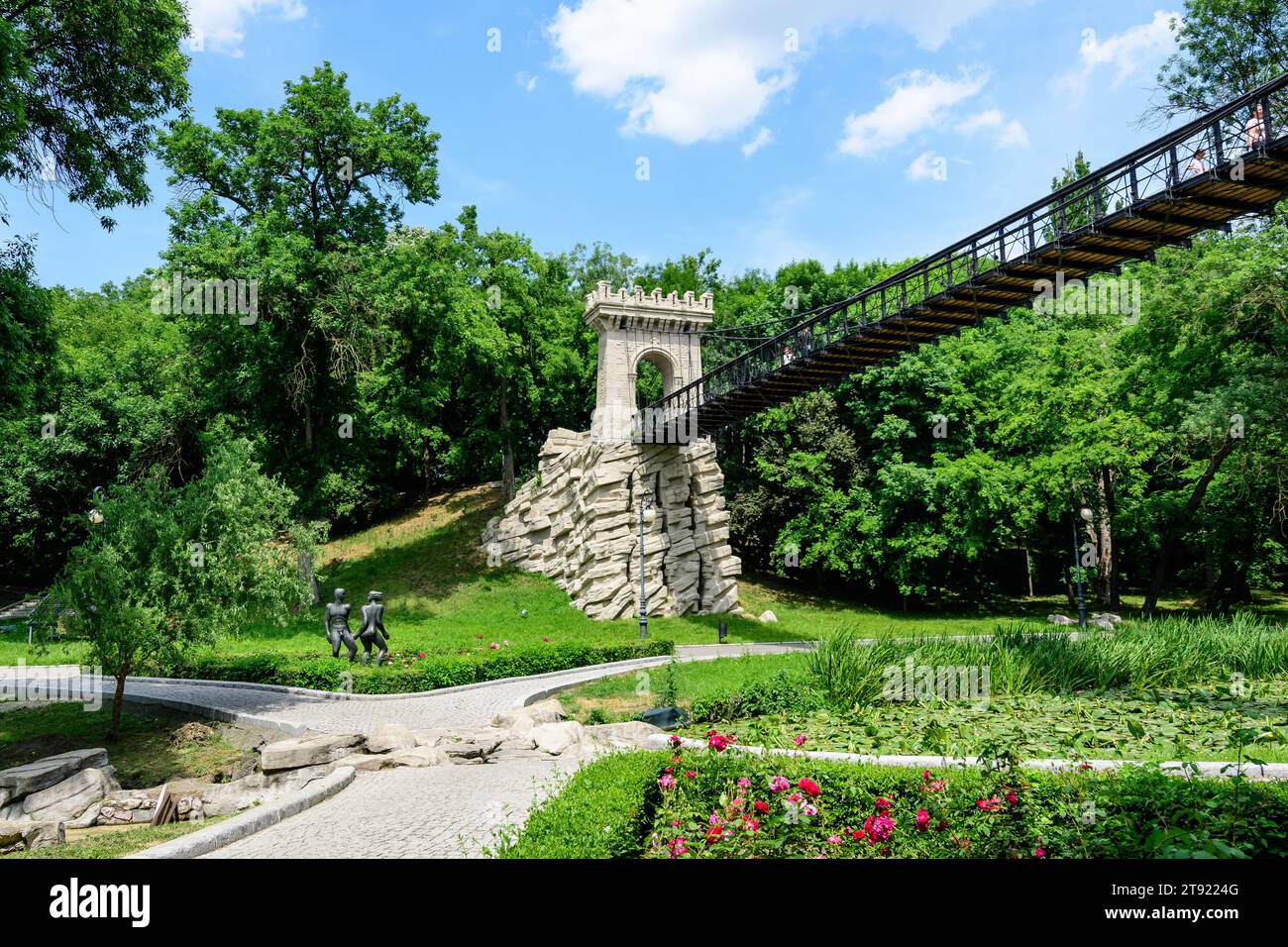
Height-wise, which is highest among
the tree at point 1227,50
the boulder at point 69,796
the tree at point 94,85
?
the tree at point 1227,50

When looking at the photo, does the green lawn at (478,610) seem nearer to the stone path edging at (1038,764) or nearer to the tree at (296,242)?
the tree at (296,242)

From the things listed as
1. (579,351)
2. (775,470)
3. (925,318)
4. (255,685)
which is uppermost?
(579,351)

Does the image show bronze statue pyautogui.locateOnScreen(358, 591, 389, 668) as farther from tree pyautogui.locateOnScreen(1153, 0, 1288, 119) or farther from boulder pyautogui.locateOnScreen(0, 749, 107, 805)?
tree pyautogui.locateOnScreen(1153, 0, 1288, 119)

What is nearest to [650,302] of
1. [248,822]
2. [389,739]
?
[389,739]

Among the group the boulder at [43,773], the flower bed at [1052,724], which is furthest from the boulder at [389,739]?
the flower bed at [1052,724]

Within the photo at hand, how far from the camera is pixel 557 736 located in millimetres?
11945

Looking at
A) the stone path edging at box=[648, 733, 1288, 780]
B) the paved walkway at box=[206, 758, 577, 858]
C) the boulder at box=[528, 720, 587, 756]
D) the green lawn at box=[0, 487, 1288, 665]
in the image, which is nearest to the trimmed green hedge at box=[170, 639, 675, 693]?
the green lawn at box=[0, 487, 1288, 665]

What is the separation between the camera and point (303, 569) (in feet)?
85.8

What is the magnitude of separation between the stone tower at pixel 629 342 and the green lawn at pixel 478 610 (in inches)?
281

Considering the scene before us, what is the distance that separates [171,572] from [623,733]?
8.15 metres

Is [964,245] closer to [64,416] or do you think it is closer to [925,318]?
[925,318]

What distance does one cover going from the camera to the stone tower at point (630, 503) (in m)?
30.6
